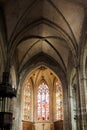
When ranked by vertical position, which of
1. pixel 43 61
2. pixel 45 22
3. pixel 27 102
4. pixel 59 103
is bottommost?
pixel 59 103

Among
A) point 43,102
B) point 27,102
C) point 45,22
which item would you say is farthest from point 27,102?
point 45,22

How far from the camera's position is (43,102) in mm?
29141

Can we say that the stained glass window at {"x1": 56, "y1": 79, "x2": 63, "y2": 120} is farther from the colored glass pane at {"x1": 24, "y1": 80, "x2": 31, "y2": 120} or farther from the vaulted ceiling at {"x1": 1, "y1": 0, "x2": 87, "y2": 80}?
the vaulted ceiling at {"x1": 1, "y1": 0, "x2": 87, "y2": 80}

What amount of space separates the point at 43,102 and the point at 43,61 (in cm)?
651

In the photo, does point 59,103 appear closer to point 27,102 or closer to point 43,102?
point 43,102

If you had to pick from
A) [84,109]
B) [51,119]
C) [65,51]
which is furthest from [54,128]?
[84,109]

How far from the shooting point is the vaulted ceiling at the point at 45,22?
16.9 meters

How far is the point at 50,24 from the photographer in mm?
19359

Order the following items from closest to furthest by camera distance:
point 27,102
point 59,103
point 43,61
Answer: point 43,61 → point 59,103 → point 27,102

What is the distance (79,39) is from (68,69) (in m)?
6.01

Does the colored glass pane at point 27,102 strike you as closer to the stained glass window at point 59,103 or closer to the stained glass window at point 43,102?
the stained glass window at point 43,102

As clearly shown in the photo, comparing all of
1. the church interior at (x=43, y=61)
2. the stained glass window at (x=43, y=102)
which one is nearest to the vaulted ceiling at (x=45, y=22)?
the church interior at (x=43, y=61)

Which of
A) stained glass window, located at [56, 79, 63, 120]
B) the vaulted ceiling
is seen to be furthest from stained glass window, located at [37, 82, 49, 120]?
the vaulted ceiling

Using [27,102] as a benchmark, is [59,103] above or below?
below
